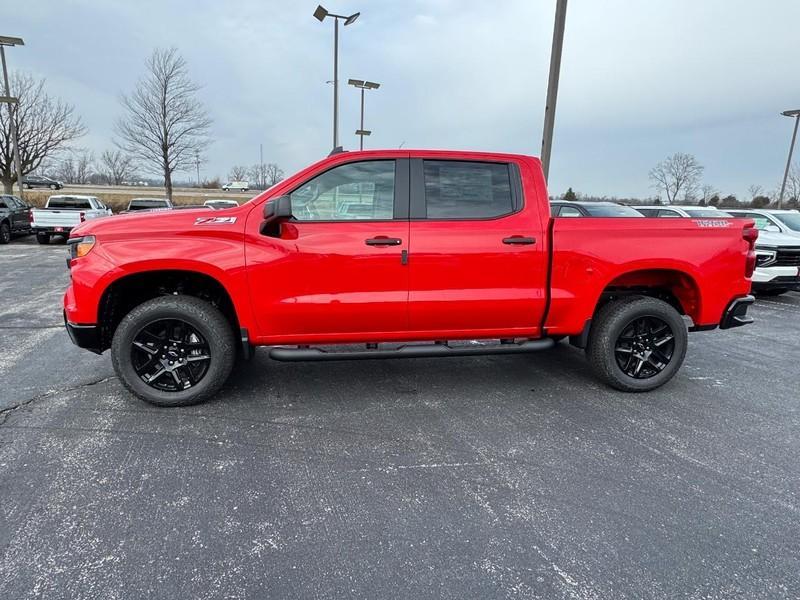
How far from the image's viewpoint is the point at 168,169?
28875 millimetres

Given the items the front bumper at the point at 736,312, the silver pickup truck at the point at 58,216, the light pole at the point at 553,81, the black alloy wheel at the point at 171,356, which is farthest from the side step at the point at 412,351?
the silver pickup truck at the point at 58,216

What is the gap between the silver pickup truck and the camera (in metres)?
15.7

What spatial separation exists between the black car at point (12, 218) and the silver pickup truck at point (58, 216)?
0.98m

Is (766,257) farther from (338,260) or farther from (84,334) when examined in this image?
(84,334)

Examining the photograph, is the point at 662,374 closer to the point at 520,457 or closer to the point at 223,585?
the point at 520,457

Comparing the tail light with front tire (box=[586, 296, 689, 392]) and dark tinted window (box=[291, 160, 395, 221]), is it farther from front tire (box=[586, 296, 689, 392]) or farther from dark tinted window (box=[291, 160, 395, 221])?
dark tinted window (box=[291, 160, 395, 221])

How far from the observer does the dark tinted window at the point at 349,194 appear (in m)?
3.76

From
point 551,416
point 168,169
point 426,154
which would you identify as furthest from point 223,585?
point 168,169

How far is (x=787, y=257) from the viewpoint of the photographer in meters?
8.91

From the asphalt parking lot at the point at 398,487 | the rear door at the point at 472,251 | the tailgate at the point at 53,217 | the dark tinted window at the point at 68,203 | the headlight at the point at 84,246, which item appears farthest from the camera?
the dark tinted window at the point at 68,203

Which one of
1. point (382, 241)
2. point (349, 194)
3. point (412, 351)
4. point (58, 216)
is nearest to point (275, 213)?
point (349, 194)

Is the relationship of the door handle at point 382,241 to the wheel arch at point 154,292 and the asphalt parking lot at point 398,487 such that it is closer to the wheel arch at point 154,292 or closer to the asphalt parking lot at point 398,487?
the wheel arch at point 154,292

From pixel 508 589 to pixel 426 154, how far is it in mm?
3067

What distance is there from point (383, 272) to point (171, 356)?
1.77m
